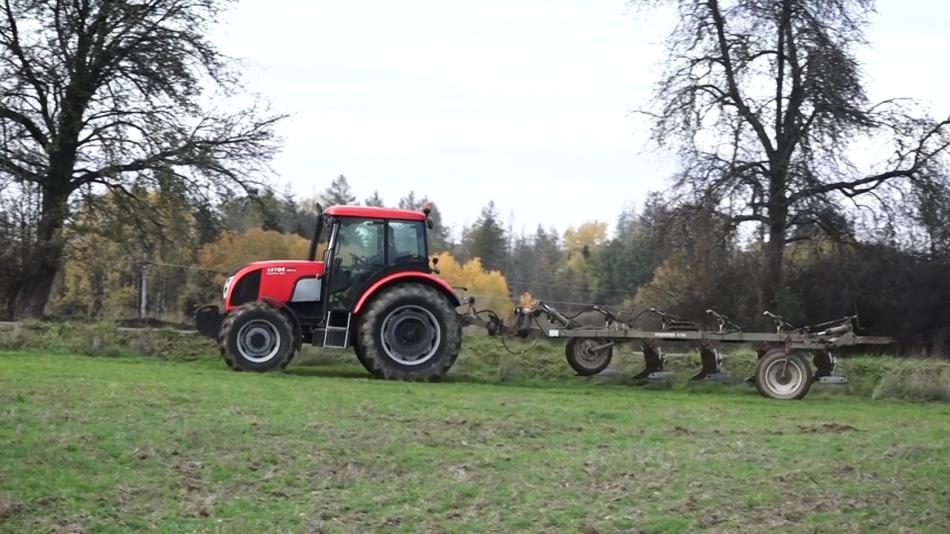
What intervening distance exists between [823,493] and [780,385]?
811 cm

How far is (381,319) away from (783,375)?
595 cm

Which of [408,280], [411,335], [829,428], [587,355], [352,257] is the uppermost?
[352,257]

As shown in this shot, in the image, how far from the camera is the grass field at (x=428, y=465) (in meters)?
7.80

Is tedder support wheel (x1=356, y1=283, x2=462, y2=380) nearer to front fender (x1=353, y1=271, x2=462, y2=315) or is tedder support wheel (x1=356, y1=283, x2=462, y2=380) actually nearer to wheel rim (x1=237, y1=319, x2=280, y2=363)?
front fender (x1=353, y1=271, x2=462, y2=315)

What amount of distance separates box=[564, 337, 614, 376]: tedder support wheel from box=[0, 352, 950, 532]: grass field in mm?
4586

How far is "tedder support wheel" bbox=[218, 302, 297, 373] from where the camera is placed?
1595cm

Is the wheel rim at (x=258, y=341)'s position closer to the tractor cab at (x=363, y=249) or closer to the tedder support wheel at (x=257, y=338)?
the tedder support wheel at (x=257, y=338)

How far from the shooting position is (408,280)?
1655cm

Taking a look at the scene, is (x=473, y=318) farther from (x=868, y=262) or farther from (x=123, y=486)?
(x=868, y=262)

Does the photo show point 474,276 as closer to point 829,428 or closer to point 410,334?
point 410,334

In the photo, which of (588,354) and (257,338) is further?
(588,354)

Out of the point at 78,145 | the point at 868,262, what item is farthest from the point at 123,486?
the point at 868,262

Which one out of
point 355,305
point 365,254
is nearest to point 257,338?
point 355,305

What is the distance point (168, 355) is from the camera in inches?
749
